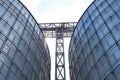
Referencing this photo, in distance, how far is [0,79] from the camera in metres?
15.9

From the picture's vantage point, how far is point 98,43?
20.6 metres

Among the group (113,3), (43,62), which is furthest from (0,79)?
(113,3)

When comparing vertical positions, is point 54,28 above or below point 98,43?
above

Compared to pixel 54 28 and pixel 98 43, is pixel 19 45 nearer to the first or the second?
pixel 98 43

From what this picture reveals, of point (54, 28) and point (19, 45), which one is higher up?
point (54, 28)

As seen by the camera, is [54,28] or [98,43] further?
[54,28]

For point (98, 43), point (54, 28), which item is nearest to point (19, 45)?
point (98, 43)

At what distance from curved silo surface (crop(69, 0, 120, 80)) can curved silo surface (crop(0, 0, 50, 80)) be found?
354cm

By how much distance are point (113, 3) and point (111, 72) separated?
287 inches

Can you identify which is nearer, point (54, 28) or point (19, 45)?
point (19, 45)

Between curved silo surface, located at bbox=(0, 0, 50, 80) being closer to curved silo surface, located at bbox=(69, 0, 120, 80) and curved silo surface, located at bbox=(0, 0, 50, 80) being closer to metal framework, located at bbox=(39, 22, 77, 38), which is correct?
curved silo surface, located at bbox=(69, 0, 120, 80)

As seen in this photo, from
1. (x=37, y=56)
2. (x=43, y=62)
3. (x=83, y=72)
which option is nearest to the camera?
(x=83, y=72)

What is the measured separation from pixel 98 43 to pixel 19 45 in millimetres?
6056

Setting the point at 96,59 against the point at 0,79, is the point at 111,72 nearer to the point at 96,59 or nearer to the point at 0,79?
the point at 96,59
